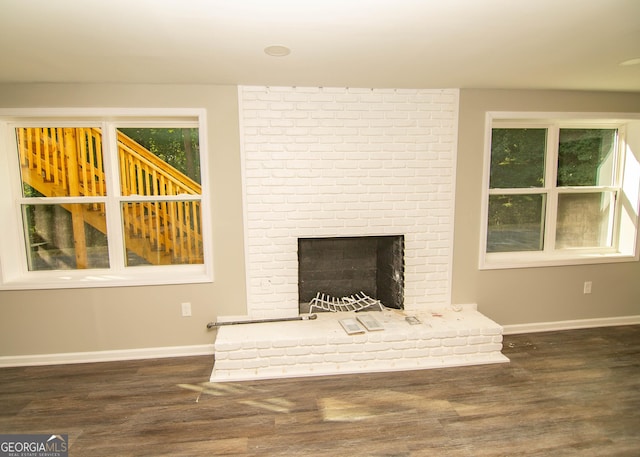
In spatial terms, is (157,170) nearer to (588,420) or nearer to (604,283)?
(588,420)

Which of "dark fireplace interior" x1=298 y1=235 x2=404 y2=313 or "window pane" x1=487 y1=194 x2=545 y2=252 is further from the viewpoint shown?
"window pane" x1=487 y1=194 x2=545 y2=252

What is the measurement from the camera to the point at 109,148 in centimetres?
287

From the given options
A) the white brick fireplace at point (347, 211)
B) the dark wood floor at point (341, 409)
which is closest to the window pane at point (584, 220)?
the dark wood floor at point (341, 409)

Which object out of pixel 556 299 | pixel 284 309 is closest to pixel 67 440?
pixel 284 309

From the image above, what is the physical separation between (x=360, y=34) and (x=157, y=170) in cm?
208

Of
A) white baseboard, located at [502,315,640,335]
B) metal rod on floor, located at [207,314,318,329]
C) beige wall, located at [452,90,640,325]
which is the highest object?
beige wall, located at [452,90,640,325]

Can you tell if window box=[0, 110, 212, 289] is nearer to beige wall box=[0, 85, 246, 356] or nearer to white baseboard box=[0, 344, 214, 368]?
beige wall box=[0, 85, 246, 356]

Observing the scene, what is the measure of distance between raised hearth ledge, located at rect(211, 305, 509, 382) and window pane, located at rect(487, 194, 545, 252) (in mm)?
917

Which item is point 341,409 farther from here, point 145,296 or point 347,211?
point 145,296

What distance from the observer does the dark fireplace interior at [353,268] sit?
9.98 ft

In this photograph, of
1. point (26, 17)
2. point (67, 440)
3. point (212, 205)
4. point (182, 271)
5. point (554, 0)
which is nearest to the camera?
point (554, 0)

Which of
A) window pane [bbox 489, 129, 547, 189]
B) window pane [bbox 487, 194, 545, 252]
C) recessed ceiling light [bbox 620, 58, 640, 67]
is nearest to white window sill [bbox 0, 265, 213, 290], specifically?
window pane [bbox 487, 194, 545, 252]

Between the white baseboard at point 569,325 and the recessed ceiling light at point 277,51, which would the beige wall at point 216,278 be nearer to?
the white baseboard at point 569,325

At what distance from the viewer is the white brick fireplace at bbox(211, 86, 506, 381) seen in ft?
8.77
